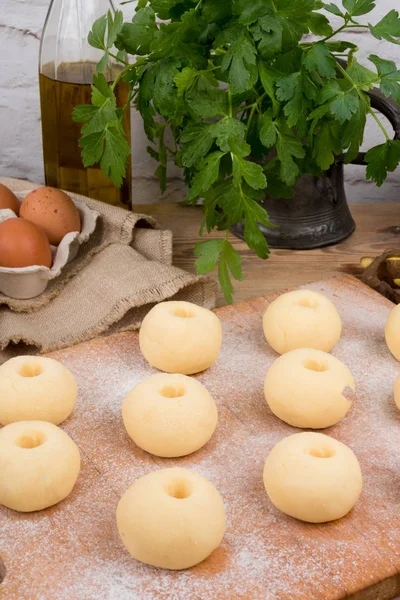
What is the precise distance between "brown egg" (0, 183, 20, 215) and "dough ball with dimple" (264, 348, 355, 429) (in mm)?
608

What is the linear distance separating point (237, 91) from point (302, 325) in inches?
13.6

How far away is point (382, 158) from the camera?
128 centimetres

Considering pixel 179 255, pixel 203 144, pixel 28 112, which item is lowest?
pixel 179 255

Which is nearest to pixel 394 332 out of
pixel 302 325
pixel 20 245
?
pixel 302 325

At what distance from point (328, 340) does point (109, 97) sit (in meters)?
0.49

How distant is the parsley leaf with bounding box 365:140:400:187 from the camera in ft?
4.19


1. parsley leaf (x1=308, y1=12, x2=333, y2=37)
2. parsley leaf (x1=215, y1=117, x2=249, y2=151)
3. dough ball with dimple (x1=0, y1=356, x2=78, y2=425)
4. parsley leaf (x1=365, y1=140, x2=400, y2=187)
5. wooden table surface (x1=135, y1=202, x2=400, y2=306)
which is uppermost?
parsley leaf (x1=308, y1=12, x2=333, y2=37)

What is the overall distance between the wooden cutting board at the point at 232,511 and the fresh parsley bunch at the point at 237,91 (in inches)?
7.8

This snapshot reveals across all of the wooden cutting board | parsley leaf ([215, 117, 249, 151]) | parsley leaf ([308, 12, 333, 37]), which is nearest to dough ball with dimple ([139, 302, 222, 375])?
the wooden cutting board

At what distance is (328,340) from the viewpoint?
117 centimetres

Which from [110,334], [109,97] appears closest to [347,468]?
[110,334]

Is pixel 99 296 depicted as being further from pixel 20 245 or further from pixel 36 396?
pixel 36 396

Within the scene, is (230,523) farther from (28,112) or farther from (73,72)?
(28,112)

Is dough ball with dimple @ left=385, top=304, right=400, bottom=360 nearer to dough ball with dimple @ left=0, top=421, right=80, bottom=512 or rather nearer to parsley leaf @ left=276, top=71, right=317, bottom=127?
parsley leaf @ left=276, top=71, right=317, bottom=127
